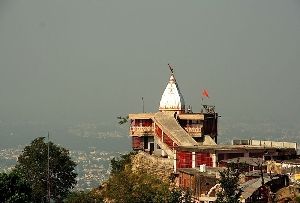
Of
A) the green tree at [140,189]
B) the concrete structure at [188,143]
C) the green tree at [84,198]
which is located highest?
the concrete structure at [188,143]

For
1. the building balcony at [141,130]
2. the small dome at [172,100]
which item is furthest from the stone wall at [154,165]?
the small dome at [172,100]

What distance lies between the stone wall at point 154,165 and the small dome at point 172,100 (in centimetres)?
562

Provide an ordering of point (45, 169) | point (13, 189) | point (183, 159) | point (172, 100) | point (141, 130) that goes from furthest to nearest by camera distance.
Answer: point (45, 169)
point (172, 100)
point (141, 130)
point (13, 189)
point (183, 159)

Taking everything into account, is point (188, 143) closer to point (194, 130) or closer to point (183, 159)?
point (183, 159)

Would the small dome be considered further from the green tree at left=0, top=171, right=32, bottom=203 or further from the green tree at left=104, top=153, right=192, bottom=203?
the green tree at left=0, top=171, right=32, bottom=203

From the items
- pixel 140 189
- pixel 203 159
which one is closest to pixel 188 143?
pixel 203 159

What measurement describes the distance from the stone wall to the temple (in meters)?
0.67

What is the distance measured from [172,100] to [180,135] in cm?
568

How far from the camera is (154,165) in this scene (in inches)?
Result: 1861

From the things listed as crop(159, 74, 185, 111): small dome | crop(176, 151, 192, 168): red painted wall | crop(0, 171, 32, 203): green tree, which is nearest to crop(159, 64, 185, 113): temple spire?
crop(159, 74, 185, 111): small dome

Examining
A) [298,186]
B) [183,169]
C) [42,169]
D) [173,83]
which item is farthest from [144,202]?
[42,169]

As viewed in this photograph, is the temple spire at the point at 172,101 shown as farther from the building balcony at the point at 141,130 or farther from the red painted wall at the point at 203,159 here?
the red painted wall at the point at 203,159

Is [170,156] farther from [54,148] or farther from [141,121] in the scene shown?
[54,148]

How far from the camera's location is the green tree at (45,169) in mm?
60472
